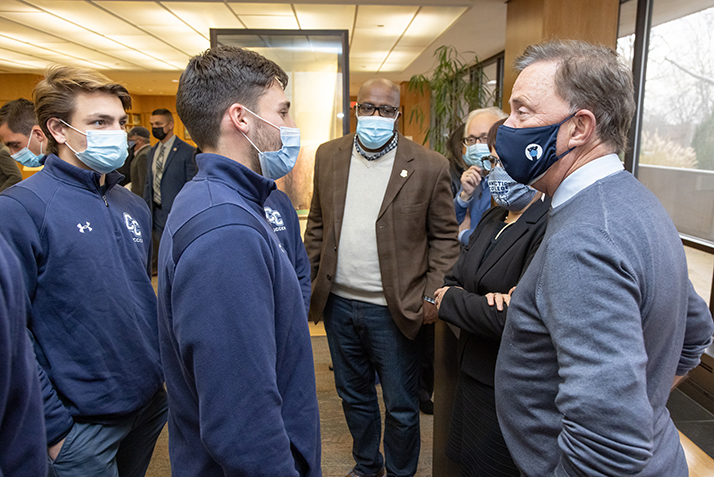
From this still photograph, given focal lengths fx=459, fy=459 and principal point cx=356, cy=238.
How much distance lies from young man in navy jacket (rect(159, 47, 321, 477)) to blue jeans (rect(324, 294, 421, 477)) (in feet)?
3.11

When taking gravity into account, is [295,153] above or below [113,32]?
below

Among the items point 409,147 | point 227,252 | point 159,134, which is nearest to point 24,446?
point 227,252

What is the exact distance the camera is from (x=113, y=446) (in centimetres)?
134

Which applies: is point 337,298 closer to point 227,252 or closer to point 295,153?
point 295,153

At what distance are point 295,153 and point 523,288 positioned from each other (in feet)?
2.26

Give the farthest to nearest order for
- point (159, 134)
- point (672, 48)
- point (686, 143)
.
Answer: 1. point (159, 134)
2. point (686, 143)
3. point (672, 48)

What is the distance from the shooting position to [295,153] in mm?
1246

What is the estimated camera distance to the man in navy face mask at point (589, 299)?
0.71 metres

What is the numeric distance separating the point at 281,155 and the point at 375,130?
36.9 inches

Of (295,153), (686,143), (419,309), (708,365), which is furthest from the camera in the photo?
(686,143)

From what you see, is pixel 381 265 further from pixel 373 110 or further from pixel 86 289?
pixel 86 289

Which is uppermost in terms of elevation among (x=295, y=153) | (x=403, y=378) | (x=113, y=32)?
(x=113, y=32)

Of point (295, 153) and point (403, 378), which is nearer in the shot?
point (295, 153)

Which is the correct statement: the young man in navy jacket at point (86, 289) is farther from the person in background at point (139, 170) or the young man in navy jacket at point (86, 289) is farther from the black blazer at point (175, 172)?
the person in background at point (139, 170)
